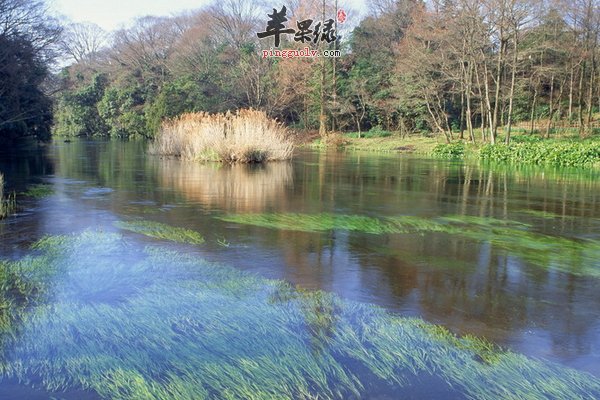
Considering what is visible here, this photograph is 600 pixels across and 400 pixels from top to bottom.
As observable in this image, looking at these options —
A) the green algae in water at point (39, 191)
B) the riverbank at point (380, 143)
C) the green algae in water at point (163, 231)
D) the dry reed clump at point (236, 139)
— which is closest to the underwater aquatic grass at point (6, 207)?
the green algae in water at point (39, 191)

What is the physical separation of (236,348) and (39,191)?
842 centimetres

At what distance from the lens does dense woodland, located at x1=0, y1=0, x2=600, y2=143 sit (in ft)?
79.8

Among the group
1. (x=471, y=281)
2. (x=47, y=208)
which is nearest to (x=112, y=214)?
(x=47, y=208)

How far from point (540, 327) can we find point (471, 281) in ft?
3.51

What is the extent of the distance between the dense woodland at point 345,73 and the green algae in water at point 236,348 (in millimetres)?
19581

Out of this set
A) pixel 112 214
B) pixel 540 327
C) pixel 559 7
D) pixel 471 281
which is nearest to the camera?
pixel 540 327

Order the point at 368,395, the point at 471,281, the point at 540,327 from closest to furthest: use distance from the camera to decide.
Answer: the point at 368,395 < the point at 540,327 < the point at 471,281

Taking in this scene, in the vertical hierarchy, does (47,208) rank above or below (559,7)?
below

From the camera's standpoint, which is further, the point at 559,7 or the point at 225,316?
the point at 559,7

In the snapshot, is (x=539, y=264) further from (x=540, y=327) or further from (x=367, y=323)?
(x=367, y=323)

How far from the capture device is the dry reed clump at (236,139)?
17453 mm

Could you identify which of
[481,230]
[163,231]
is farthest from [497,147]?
[163,231]

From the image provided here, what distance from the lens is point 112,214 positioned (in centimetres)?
782

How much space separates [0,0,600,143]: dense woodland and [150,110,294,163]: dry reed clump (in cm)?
938
